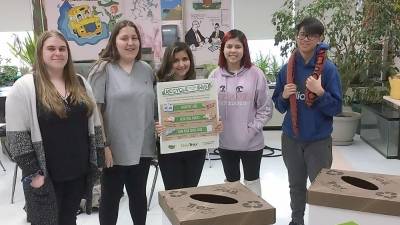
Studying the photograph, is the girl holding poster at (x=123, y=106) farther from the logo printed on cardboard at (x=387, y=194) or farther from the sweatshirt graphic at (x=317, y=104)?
the logo printed on cardboard at (x=387, y=194)

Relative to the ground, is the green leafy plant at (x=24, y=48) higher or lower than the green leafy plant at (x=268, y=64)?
higher

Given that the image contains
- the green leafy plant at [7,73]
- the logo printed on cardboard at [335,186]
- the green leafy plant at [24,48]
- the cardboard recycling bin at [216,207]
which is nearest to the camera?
the cardboard recycling bin at [216,207]

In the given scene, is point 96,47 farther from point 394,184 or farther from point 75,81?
point 394,184

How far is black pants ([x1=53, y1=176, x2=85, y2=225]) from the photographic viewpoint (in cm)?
201

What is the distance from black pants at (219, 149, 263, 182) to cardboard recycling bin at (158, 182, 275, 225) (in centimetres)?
116

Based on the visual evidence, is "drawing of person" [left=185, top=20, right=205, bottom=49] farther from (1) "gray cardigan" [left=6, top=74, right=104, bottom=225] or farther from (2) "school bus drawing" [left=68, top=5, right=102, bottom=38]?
(1) "gray cardigan" [left=6, top=74, right=104, bottom=225]

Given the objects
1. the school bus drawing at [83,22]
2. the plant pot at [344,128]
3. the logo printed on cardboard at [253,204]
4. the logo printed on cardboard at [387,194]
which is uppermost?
the school bus drawing at [83,22]

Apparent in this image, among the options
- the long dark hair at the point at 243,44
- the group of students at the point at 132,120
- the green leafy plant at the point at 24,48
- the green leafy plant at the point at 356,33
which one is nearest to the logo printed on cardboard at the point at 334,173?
the group of students at the point at 132,120

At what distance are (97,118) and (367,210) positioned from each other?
1373 mm

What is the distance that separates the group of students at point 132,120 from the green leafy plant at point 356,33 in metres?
2.42

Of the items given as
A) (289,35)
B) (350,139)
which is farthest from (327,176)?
(350,139)

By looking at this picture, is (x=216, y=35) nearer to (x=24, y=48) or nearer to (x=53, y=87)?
(x=24, y=48)

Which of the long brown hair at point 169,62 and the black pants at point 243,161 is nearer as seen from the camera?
the long brown hair at point 169,62

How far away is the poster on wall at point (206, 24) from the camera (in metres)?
5.52
